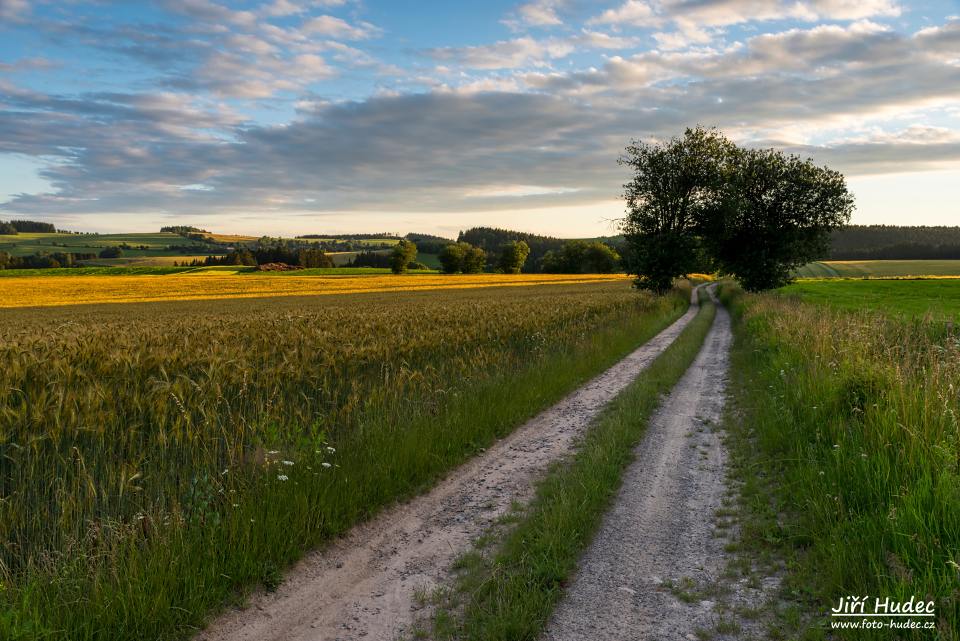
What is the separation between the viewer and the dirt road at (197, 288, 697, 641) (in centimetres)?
442

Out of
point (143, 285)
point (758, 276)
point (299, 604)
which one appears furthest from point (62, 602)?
point (143, 285)

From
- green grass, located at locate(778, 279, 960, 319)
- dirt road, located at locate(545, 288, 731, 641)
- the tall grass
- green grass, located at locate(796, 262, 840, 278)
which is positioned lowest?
dirt road, located at locate(545, 288, 731, 641)

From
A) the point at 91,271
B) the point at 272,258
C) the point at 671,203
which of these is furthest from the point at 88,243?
the point at 671,203

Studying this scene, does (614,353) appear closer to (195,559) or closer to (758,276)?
(195,559)

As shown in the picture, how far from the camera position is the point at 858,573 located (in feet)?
14.6

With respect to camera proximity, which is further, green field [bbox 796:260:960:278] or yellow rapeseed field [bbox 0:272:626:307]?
green field [bbox 796:260:960:278]

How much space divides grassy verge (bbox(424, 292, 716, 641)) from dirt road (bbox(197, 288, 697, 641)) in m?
0.30

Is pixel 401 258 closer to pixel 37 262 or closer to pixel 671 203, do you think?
pixel 37 262

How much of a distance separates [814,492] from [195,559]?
6342mm

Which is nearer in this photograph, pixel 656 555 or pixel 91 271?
pixel 656 555

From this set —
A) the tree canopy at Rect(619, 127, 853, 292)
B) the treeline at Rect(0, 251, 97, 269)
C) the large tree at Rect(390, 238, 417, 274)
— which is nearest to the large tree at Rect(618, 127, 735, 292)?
the tree canopy at Rect(619, 127, 853, 292)

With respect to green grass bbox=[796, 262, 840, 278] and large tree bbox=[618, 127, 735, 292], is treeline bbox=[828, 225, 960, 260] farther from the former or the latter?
large tree bbox=[618, 127, 735, 292]

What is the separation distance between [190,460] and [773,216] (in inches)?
1901

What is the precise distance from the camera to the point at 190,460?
6.21 metres
